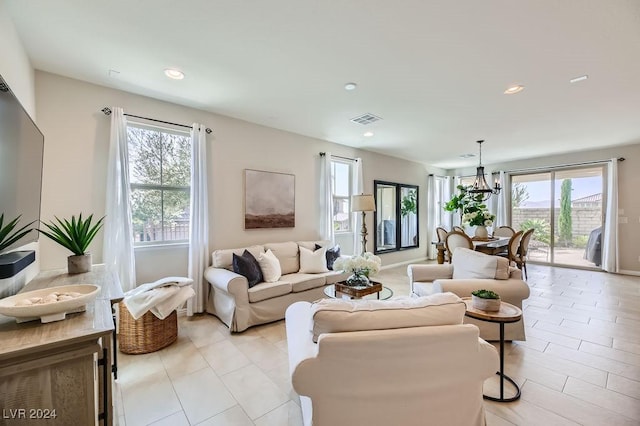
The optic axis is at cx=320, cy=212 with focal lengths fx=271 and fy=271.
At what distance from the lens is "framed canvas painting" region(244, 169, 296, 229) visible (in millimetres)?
3990

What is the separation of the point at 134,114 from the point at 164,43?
1282 millimetres

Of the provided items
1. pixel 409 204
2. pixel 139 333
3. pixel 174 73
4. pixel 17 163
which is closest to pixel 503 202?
pixel 409 204

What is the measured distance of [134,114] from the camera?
3082 millimetres

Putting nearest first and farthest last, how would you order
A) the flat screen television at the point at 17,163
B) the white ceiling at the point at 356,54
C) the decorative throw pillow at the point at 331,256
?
the flat screen television at the point at 17,163
the white ceiling at the point at 356,54
the decorative throw pillow at the point at 331,256

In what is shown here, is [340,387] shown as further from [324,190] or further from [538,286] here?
[538,286]

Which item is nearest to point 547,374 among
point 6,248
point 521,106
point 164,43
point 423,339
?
point 423,339

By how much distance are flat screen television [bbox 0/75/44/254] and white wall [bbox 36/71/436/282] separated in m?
0.93

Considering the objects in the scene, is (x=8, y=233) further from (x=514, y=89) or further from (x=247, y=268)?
(x=514, y=89)

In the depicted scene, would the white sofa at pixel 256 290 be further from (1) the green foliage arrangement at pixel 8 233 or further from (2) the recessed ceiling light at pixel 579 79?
(2) the recessed ceiling light at pixel 579 79

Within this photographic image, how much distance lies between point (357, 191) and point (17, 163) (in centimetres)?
463

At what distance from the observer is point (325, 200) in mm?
4898

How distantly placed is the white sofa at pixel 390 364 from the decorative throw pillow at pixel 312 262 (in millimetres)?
2458

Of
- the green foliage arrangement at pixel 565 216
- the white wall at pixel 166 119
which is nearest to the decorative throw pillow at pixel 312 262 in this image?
the white wall at pixel 166 119

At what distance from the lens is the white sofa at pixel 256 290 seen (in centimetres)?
293
